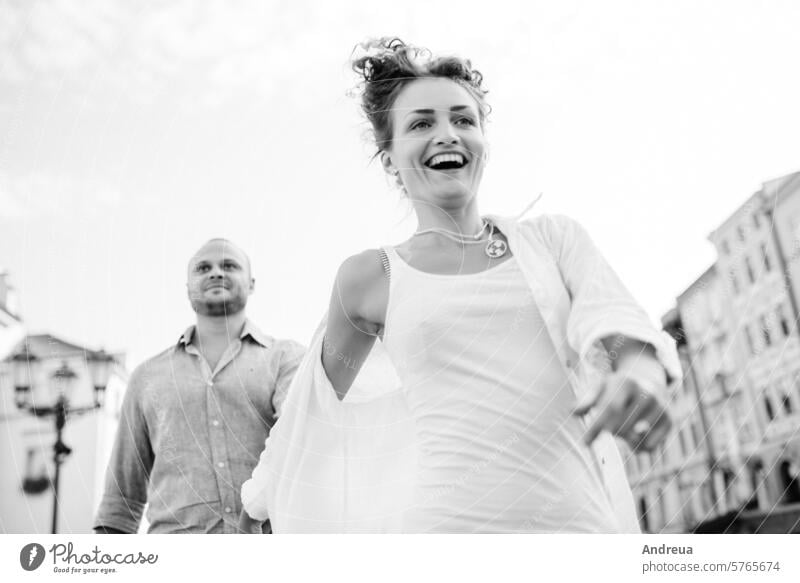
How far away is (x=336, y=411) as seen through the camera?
103cm

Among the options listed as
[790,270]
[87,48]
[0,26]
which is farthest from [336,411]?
[790,270]

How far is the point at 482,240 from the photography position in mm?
909

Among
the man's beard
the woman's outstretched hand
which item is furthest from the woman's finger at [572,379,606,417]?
the man's beard

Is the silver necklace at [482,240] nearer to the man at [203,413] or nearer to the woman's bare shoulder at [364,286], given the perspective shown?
the woman's bare shoulder at [364,286]

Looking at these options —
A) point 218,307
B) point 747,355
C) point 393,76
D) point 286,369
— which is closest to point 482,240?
point 393,76

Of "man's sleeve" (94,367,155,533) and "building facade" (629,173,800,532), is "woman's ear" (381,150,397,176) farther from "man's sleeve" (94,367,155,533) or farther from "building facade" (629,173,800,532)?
"man's sleeve" (94,367,155,533)

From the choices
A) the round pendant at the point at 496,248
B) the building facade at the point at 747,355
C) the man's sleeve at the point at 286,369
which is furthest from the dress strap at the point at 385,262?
the man's sleeve at the point at 286,369

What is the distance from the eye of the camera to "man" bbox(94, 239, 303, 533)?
4.63ft

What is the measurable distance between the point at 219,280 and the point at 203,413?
245 millimetres

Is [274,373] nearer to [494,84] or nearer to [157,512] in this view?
[157,512]

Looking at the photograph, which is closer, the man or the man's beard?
the man

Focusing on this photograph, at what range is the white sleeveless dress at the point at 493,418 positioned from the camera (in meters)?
0.76

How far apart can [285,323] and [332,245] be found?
0.54ft

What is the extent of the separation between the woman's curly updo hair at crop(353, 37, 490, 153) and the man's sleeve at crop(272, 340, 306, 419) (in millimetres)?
542
